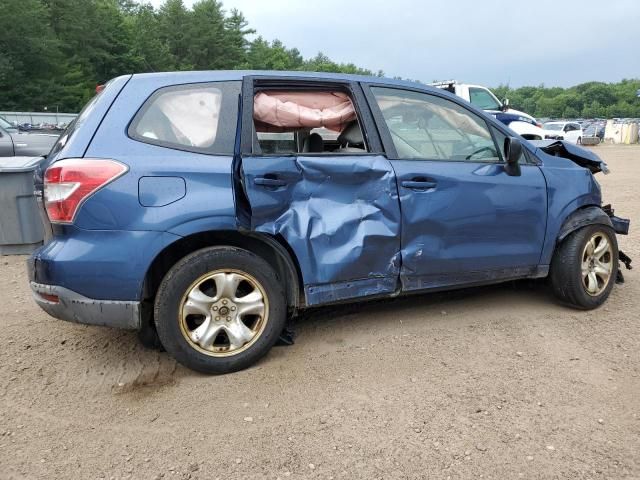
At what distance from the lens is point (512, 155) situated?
12.8 feet

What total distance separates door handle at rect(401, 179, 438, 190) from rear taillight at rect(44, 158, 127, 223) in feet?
5.67

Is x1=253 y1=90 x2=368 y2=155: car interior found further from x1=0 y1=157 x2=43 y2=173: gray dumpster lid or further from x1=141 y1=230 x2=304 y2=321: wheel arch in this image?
x1=0 y1=157 x2=43 y2=173: gray dumpster lid

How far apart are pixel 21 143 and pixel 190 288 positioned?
974 centimetres

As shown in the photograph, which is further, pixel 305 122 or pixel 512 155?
pixel 512 155

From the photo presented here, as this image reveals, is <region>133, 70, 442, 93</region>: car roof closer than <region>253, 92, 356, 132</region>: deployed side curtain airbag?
Yes

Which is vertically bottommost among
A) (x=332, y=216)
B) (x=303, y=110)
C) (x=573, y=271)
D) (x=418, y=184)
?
(x=573, y=271)

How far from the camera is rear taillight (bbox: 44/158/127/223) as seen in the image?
2.95 m

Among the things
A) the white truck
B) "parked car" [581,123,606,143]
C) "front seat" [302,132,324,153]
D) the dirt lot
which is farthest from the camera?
"parked car" [581,123,606,143]

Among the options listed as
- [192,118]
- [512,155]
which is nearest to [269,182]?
[192,118]

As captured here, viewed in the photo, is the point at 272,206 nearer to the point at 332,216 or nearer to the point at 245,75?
the point at 332,216

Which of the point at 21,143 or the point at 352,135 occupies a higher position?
the point at 352,135

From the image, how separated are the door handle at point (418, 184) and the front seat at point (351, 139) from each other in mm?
360

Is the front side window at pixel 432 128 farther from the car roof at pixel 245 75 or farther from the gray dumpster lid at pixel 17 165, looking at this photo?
the gray dumpster lid at pixel 17 165

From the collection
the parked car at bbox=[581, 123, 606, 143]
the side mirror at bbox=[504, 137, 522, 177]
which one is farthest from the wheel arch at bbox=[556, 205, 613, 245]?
the parked car at bbox=[581, 123, 606, 143]
